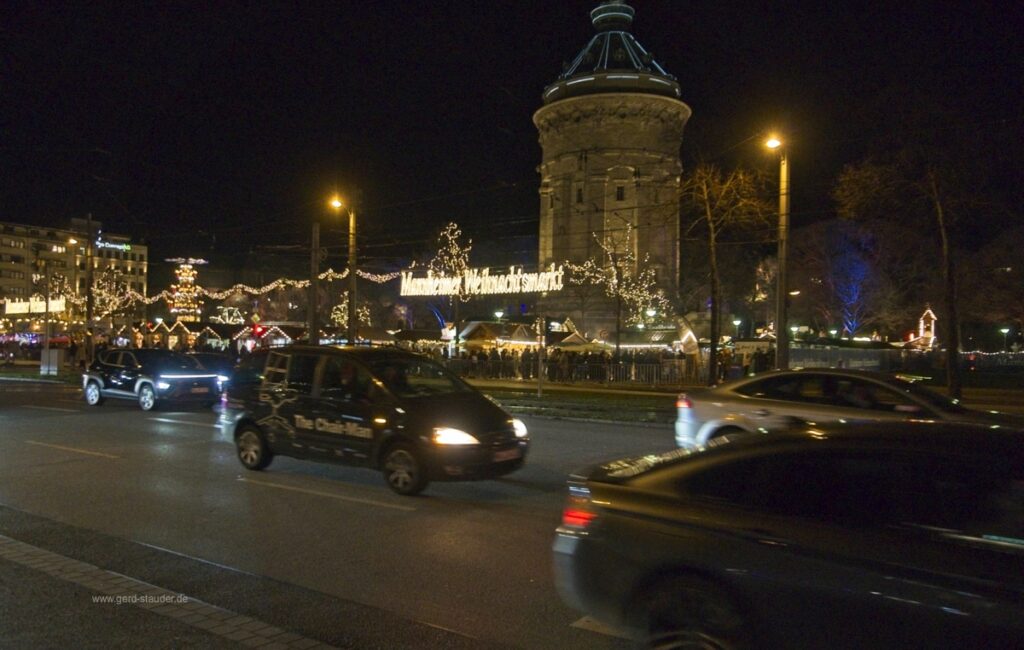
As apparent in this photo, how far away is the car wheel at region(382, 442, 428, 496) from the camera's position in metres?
9.41

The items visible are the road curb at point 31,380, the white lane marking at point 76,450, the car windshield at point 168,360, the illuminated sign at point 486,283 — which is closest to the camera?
the white lane marking at point 76,450

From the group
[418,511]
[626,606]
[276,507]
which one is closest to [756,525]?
[626,606]

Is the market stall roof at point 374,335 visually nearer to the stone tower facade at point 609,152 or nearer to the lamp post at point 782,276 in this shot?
the stone tower facade at point 609,152

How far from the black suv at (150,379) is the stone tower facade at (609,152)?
3989 centimetres

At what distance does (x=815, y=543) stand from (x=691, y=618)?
74cm

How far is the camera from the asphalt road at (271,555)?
5180 mm

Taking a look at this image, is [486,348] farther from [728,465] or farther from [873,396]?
[728,465]

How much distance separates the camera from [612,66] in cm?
6328

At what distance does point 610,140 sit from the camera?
60.7 meters

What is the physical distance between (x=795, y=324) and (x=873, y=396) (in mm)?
71578

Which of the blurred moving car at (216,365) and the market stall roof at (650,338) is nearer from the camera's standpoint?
Result: the blurred moving car at (216,365)

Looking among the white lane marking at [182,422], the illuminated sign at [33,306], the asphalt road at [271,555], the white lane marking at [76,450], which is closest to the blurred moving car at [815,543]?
the asphalt road at [271,555]

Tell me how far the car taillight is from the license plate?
479 cm

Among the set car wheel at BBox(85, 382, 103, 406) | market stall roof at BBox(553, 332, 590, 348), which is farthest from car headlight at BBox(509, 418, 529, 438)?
market stall roof at BBox(553, 332, 590, 348)
